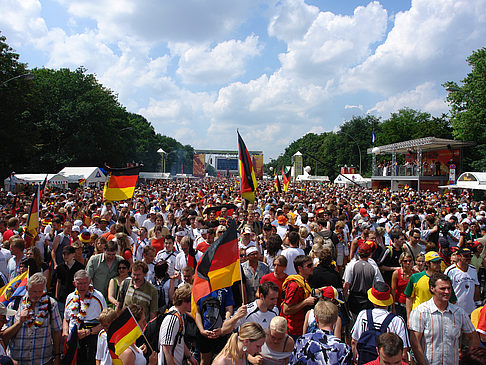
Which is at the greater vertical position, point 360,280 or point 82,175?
point 82,175

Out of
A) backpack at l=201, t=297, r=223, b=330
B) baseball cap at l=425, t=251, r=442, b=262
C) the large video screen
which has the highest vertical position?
the large video screen

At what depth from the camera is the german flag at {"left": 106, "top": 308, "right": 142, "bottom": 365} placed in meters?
3.42

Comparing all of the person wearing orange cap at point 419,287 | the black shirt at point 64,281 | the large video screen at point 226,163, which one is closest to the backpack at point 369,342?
the person wearing orange cap at point 419,287

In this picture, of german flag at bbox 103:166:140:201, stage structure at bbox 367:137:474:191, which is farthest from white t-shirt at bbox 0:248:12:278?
stage structure at bbox 367:137:474:191

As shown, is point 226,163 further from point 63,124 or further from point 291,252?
point 291,252

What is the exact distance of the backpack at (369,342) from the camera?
3.56 m

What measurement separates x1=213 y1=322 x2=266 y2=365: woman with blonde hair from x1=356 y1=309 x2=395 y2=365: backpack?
1.11 m

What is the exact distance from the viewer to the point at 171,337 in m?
3.65

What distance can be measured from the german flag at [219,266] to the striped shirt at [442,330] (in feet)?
6.59

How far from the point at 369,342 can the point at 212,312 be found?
1.76 meters

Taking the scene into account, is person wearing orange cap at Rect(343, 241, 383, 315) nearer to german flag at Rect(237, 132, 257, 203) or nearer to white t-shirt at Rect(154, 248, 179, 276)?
white t-shirt at Rect(154, 248, 179, 276)

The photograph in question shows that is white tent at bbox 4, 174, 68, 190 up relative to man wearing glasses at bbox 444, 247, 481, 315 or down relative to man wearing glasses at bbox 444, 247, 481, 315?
up

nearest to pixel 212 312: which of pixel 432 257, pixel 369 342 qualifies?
pixel 369 342

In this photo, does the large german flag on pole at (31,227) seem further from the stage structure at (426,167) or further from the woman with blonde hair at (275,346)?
the stage structure at (426,167)
